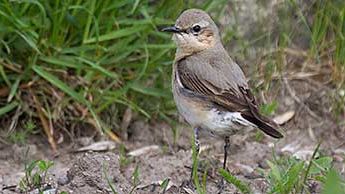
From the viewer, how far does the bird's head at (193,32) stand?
245 inches

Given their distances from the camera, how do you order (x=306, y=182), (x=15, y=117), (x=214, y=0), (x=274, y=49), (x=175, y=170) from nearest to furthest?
(x=306, y=182) → (x=175, y=170) → (x=15, y=117) → (x=214, y=0) → (x=274, y=49)

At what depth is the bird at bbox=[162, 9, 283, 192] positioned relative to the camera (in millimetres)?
5742

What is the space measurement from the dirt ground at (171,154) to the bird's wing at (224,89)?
56 cm

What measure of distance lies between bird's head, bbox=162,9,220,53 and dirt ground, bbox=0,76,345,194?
32.5 inches

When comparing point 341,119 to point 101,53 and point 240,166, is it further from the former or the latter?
point 101,53

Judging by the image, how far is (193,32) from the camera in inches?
247

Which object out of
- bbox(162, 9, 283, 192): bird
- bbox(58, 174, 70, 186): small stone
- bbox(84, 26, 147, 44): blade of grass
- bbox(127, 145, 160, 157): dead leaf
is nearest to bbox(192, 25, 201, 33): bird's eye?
bbox(162, 9, 283, 192): bird

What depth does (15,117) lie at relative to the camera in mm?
6809

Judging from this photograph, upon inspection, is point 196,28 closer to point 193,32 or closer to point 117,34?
point 193,32

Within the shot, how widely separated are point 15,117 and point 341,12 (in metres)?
2.83

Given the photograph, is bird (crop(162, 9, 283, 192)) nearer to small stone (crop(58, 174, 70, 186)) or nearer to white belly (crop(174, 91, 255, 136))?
white belly (crop(174, 91, 255, 136))

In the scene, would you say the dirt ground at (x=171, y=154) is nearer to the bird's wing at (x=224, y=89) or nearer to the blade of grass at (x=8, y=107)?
the blade of grass at (x=8, y=107)

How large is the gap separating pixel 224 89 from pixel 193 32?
618 millimetres

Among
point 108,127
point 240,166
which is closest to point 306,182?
point 240,166
